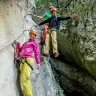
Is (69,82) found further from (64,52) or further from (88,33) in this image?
(88,33)

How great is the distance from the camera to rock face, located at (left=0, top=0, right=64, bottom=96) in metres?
7.13

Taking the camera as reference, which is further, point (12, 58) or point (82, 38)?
point (82, 38)

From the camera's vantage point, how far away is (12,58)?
24.9 feet

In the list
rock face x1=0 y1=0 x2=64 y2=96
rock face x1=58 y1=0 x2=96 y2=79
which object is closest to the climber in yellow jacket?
rock face x1=0 y1=0 x2=64 y2=96

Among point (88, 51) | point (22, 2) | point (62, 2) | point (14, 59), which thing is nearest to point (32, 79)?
point (14, 59)

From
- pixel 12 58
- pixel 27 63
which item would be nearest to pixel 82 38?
pixel 27 63

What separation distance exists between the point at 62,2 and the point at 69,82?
3.99 meters

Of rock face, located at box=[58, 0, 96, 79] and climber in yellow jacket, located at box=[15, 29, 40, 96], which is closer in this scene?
climber in yellow jacket, located at box=[15, 29, 40, 96]

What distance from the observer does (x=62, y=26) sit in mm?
10859

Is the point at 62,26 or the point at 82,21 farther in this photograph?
the point at 62,26

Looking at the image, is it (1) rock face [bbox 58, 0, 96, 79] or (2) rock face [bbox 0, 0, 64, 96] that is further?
(1) rock face [bbox 58, 0, 96, 79]

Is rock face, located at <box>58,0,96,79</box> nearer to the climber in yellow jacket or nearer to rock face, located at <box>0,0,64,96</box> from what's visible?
rock face, located at <box>0,0,64,96</box>

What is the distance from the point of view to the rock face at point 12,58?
23.4 feet

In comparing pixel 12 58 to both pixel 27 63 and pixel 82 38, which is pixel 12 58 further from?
pixel 82 38
